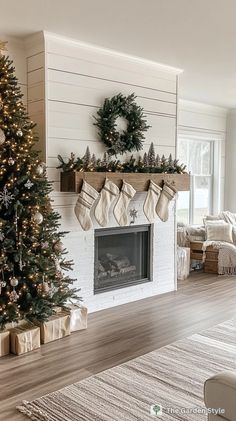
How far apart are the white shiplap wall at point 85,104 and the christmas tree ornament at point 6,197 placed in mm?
721

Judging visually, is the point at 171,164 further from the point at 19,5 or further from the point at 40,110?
the point at 19,5

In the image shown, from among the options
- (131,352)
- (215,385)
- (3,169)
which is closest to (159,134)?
(3,169)

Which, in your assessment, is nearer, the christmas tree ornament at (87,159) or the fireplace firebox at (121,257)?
the christmas tree ornament at (87,159)

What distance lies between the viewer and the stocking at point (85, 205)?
13.2ft

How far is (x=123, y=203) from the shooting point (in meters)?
4.43

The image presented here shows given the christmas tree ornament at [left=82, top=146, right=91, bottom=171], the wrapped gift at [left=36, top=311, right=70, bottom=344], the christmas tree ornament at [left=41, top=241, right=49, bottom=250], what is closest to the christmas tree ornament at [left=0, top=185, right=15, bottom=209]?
the christmas tree ornament at [left=41, top=241, right=49, bottom=250]

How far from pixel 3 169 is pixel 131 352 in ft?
5.91

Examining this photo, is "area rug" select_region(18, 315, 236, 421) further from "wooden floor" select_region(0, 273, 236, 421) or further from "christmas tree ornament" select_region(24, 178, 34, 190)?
"christmas tree ornament" select_region(24, 178, 34, 190)

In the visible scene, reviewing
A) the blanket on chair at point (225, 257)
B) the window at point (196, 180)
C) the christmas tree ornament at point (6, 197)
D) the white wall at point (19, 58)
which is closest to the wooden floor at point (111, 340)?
the blanket on chair at point (225, 257)

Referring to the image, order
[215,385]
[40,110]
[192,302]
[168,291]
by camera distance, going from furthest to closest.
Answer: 1. [168,291]
2. [192,302]
3. [40,110]
4. [215,385]

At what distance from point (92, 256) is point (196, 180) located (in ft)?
11.8

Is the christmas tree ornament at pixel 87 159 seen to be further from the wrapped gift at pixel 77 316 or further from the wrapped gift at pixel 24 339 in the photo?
the wrapped gift at pixel 24 339

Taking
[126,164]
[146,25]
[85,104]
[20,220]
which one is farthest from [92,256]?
[146,25]

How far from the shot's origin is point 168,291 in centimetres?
528
